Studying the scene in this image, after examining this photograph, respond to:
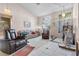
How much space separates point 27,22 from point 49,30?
1.48 feet

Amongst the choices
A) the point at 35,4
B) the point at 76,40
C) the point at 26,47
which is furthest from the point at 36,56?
the point at 35,4

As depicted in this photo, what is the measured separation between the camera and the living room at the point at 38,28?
209cm

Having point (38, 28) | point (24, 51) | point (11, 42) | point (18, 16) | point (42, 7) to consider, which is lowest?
point (24, 51)

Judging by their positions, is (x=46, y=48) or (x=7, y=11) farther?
(x=46, y=48)

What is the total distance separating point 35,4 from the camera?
216cm

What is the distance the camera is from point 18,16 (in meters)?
2.13

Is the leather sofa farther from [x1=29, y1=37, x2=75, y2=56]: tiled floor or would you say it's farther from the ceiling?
the ceiling

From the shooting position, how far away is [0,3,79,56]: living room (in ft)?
6.87

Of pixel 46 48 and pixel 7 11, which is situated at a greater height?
pixel 7 11

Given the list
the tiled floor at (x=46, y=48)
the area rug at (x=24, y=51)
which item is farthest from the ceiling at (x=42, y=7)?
the area rug at (x=24, y=51)

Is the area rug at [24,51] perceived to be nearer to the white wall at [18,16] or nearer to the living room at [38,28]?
the living room at [38,28]

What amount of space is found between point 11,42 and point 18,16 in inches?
20.1

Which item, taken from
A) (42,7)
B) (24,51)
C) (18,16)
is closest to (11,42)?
(24,51)

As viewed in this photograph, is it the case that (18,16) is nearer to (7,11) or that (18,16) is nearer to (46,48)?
(7,11)
